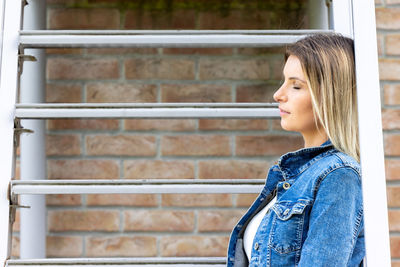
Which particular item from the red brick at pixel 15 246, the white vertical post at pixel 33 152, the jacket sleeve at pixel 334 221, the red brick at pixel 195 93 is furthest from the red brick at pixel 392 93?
the red brick at pixel 15 246

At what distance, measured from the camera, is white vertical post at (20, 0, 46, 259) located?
1667mm

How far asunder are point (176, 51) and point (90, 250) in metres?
0.81

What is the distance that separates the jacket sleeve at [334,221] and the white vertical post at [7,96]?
31.7 inches

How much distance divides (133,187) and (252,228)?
1.14ft

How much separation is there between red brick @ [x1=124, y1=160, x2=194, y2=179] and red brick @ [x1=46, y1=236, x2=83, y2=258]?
0.31m

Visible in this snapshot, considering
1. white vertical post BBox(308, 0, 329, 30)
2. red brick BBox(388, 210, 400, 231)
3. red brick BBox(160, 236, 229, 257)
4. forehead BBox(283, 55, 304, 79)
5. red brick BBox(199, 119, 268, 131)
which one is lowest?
red brick BBox(160, 236, 229, 257)

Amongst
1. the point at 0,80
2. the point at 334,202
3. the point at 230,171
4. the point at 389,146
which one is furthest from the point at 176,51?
the point at 334,202

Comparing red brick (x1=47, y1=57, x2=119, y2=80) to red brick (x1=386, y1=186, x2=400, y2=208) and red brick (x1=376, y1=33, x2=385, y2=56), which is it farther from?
red brick (x1=386, y1=186, x2=400, y2=208)

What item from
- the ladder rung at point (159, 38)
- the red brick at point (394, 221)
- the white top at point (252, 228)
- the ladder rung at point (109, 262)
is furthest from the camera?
the red brick at point (394, 221)

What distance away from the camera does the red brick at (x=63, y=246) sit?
1862 mm

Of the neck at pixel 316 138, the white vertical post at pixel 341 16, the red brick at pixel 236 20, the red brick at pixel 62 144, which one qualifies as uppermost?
the red brick at pixel 236 20

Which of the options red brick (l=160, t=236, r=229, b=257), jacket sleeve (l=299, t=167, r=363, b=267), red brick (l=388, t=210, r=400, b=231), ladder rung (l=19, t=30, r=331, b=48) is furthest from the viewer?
red brick (l=160, t=236, r=229, b=257)

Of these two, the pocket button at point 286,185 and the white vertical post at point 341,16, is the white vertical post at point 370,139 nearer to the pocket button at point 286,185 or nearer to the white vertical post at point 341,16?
the pocket button at point 286,185

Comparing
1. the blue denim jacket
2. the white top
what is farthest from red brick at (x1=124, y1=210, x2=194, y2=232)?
the blue denim jacket
